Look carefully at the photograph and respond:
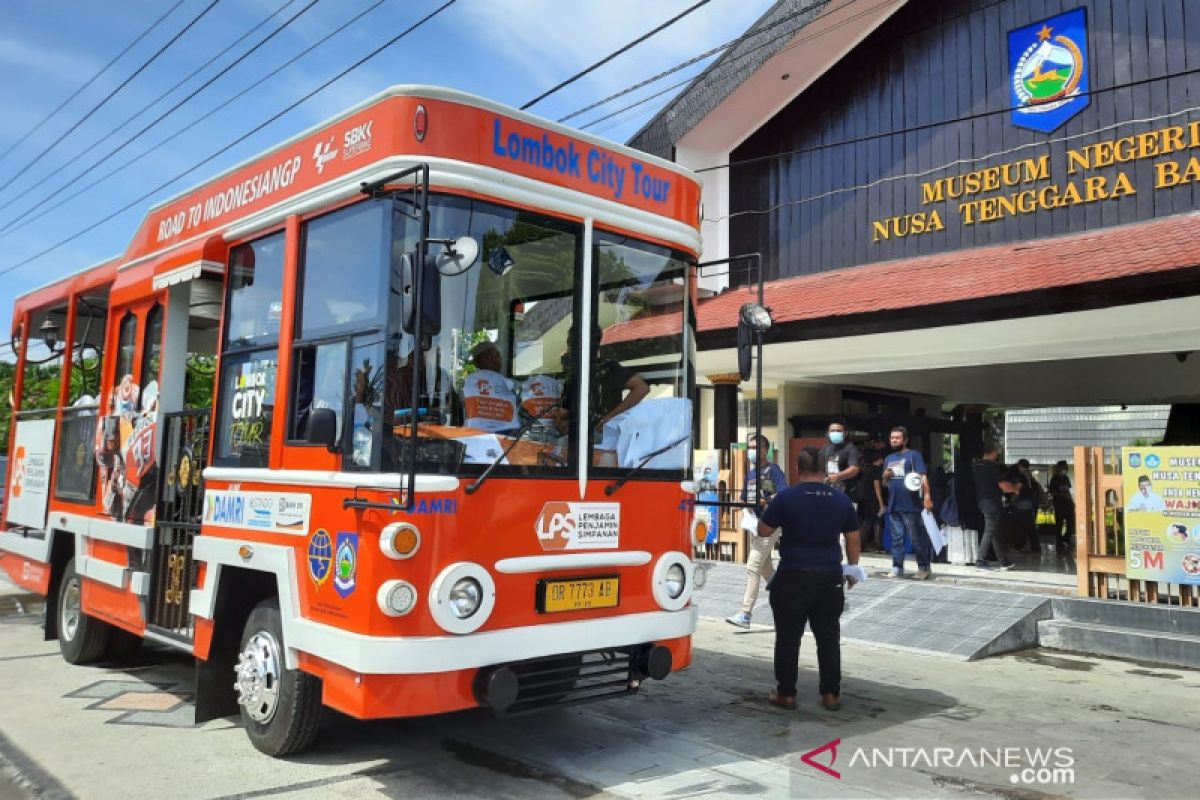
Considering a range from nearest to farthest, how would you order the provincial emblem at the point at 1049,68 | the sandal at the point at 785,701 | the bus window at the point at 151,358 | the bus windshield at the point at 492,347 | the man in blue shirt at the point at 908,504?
1. the bus windshield at the point at 492,347
2. the sandal at the point at 785,701
3. the bus window at the point at 151,358
4. the man in blue shirt at the point at 908,504
5. the provincial emblem at the point at 1049,68

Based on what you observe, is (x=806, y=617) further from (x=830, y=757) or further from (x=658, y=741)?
(x=658, y=741)

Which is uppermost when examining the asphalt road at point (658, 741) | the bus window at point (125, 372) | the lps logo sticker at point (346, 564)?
the bus window at point (125, 372)

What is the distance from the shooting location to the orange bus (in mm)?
4078

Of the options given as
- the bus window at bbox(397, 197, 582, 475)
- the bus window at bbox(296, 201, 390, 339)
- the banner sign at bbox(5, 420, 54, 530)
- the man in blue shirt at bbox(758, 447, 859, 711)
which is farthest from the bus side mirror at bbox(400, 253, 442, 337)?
the banner sign at bbox(5, 420, 54, 530)

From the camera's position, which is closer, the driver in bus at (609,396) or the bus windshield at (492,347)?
the bus windshield at (492,347)

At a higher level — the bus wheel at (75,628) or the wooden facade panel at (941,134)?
the wooden facade panel at (941,134)

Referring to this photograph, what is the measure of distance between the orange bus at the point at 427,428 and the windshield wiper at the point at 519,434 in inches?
0.7

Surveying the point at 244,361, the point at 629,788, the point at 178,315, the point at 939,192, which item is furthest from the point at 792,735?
the point at 939,192

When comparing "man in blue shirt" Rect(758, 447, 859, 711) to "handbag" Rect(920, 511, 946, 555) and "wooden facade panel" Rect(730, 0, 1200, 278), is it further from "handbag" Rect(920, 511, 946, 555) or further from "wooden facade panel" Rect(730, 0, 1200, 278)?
"wooden facade panel" Rect(730, 0, 1200, 278)

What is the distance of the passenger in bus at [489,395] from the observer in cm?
438

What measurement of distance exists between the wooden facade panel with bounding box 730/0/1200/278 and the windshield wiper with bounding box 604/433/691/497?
6.93 m

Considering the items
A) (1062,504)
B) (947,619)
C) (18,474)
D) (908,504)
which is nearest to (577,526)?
(947,619)

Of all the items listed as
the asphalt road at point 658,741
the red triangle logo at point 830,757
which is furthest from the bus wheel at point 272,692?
the red triangle logo at point 830,757

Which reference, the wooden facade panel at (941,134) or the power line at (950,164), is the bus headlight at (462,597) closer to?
the wooden facade panel at (941,134)
